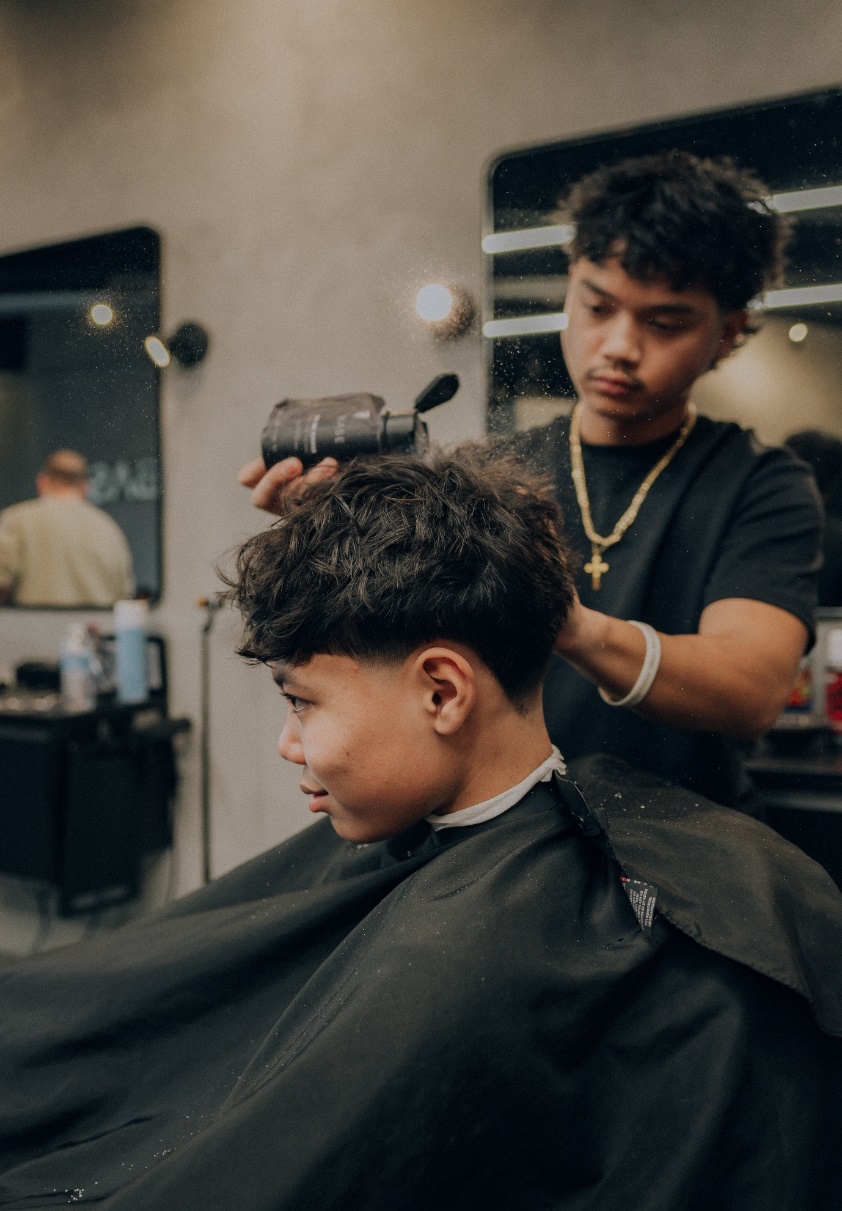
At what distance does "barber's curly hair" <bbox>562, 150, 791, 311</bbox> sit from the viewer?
136cm

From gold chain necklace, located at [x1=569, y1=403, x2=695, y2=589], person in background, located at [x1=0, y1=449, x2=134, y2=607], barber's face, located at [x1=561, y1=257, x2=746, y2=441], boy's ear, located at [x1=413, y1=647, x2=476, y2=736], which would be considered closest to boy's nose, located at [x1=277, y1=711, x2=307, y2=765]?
boy's ear, located at [x1=413, y1=647, x2=476, y2=736]

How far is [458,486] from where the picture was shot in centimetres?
116

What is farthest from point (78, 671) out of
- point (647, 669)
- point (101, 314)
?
point (647, 669)

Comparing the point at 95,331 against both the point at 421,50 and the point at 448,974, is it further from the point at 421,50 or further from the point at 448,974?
the point at 448,974

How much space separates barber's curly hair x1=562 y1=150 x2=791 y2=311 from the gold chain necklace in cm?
22

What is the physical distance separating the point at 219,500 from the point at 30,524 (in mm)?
851

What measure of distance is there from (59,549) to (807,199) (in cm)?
198

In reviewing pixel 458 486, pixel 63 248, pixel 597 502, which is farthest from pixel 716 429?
pixel 63 248

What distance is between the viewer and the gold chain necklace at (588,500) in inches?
57.1

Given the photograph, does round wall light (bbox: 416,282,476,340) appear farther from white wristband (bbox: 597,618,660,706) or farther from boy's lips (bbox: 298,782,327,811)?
boy's lips (bbox: 298,782,327,811)

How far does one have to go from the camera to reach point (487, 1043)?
89cm

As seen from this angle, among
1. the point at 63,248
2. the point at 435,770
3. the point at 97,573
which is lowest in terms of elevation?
the point at 435,770

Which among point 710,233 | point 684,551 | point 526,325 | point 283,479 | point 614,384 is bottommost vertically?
point 684,551

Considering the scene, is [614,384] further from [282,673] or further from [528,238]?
[282,673]
